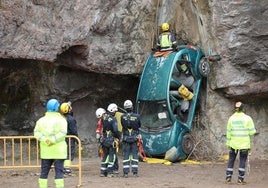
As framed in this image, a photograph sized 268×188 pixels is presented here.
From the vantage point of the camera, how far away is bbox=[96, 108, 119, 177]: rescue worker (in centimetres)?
1484

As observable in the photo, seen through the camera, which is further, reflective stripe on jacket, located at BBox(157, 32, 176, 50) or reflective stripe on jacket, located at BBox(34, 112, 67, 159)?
reflective stripe on jacket, located at BBox(157, 32, 176, 50)

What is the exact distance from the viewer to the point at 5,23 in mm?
16812

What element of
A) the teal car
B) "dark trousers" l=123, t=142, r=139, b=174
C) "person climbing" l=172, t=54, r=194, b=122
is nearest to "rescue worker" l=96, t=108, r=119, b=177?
"dark trousers" l=123, t=142, r=139, b=174

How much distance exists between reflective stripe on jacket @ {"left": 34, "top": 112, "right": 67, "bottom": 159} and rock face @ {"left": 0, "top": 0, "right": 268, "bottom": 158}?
631 centimetres

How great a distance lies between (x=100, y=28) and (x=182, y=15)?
119 inches

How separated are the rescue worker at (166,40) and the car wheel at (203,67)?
97 centimetres

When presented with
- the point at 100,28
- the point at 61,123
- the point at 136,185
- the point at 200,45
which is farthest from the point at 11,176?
the point at 200,45

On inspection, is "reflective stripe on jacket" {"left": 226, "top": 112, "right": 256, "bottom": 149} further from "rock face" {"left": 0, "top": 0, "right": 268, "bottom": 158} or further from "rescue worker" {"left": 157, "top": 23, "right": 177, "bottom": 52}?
"rescue worker" {"left": 157, "top": 23, "right": 177, "bottom": 52}

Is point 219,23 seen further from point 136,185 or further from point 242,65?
point 136,185

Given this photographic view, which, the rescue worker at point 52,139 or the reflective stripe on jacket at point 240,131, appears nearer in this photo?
the rescue worker at point 52,139

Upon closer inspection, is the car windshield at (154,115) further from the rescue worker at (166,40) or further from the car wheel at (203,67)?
the rescue worker at (166,40)

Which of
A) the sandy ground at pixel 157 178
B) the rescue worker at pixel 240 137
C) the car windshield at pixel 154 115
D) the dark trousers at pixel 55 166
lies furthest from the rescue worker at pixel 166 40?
the dark trousers at pixel 55 166

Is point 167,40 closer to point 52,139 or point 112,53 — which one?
point 112,53

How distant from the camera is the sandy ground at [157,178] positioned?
44.9 feet
